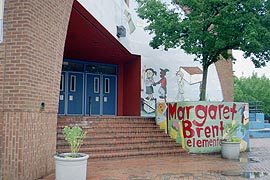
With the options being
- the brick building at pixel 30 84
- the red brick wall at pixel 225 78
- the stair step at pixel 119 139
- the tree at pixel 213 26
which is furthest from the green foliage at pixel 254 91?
the brick building at pixel 30 84

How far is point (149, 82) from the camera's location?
15.8 meters

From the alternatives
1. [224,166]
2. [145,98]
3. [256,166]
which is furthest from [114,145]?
[145,98]

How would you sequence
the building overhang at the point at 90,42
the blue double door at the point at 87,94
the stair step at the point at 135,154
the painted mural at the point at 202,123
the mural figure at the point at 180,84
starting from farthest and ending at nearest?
the mural figure at the point at 180,84 → the blue double door at the point at 87,94 → the painted mural at the point at 202,123 → the building overhang at the point at 90,42 → the stair step at the point at 135,154

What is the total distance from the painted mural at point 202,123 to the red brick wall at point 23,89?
17.7 ft

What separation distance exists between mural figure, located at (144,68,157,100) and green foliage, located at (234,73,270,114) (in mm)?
24400

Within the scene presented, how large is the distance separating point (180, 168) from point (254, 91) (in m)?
34.5

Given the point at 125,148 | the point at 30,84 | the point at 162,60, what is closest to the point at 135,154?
the point at 125,148

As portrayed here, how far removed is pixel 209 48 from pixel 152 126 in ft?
11.5

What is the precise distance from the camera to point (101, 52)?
1372 cm

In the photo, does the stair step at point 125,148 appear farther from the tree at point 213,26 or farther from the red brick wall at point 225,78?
the red brick wall at point 225,78

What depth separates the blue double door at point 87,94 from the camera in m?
14.6

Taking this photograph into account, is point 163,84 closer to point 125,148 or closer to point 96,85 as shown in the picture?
point 96,85

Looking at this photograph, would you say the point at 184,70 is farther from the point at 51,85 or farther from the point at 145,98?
the point at 51,85

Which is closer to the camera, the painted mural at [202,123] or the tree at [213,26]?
the tree at [213,26]
